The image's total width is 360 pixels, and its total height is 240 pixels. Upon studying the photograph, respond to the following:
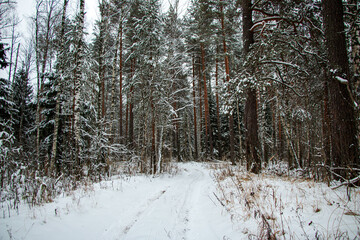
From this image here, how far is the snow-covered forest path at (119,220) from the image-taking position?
2627 mm

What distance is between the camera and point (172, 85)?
1033cm

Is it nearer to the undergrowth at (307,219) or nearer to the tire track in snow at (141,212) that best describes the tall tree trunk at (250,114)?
the undergrowth at (307,219)

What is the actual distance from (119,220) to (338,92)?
222 inches

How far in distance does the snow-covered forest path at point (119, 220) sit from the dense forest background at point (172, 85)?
0.96 m

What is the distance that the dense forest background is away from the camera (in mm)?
4051

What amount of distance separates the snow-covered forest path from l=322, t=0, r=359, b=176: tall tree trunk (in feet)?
9.82

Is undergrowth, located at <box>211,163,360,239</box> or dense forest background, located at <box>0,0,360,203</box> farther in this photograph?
dense forest background, located at <box>0,0,360,203</box>

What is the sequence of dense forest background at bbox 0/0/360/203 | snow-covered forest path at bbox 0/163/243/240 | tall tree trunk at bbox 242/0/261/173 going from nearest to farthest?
snow-covered forest path at bbox 0/163/243/240, dense forest background at bbox 0/0/360/203, tall tree trunk at bbox 242/0/261/173

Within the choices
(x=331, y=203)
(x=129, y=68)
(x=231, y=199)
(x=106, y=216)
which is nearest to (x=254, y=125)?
(x=231, y=199)

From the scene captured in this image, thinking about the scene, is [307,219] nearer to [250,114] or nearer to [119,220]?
[119,220]

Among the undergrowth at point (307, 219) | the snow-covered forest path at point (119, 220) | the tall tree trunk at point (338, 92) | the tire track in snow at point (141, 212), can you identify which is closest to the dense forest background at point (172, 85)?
the tall tree trunk at point (338, 92)

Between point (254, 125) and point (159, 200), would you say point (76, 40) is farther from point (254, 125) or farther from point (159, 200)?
point (254, 125)

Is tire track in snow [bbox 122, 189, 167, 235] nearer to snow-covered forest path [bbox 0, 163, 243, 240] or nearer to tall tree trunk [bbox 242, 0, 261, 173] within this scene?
snow-covered forest path [bbox 0, 163, 243, 240]

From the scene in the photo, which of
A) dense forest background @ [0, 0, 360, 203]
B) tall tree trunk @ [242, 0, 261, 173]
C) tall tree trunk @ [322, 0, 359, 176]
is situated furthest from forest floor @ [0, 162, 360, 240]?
tall tree trunk @ [242, 0, 261, 173]
